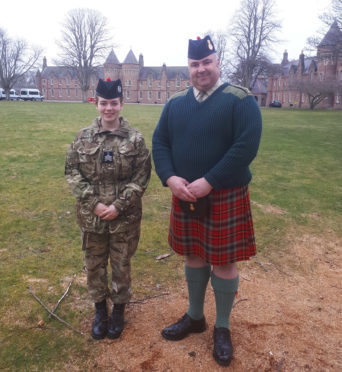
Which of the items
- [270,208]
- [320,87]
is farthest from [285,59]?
[270,208]

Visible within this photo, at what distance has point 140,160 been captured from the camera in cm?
285

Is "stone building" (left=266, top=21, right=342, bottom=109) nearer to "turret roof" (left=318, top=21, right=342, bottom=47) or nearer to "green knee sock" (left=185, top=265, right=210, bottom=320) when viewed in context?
"turret roof" (left=318, top=21, right=342, bottom=47)

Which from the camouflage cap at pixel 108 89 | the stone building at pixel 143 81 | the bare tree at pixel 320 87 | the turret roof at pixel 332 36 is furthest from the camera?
the stone building at pixel 143 81

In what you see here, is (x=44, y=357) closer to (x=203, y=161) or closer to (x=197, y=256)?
(x=197, y=256)

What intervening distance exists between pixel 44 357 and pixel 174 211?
1.57 meters

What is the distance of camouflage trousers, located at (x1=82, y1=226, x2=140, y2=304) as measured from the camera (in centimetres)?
291

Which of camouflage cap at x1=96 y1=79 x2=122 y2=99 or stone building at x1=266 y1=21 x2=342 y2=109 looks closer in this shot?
camouflage cap at x1=96 y1=79 x2=122 y2=99

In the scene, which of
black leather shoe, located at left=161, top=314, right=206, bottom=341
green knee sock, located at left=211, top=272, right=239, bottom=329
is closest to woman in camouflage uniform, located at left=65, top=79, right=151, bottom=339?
black leather shoe, located at left=161, top=314, right=206, bottom=341

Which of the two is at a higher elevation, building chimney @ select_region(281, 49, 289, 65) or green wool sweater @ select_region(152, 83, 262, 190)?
building chimney @ select_region(281, 49, 289, 65)

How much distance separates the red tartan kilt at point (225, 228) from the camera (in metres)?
2.58

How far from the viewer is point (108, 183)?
2814mm

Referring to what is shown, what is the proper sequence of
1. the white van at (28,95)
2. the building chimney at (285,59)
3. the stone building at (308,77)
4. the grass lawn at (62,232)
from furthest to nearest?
the building chimney at (285,59) → the white van at (28,95) → the stone building at (308,77) → the grass lawn at (62,232)

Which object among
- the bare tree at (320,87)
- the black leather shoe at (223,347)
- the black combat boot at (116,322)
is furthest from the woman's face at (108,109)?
the bare tree at (320,87)

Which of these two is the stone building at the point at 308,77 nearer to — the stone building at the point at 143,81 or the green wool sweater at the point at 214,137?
the green wool sweater at the point at 214,137
